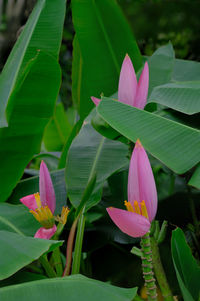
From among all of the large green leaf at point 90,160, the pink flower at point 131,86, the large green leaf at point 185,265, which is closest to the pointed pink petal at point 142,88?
the pink flower at point 131,86

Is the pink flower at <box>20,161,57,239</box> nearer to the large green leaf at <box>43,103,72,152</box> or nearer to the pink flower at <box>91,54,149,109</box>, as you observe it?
the pink flower at <box>91,54,149,109</box>

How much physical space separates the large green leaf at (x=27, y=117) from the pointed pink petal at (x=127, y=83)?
0.46 ft

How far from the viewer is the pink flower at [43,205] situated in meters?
0.54

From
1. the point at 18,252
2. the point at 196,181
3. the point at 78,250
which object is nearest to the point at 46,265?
the point at 78,250

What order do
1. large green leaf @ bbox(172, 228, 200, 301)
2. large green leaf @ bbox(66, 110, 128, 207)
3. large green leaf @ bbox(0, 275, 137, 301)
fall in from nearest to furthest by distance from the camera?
large green leaf @ bbox(0, 275, 137, 301), large green leaf @ bbox(172, 228, 200, 301), large green leaf @ bbox(66, 110, 128, 207)

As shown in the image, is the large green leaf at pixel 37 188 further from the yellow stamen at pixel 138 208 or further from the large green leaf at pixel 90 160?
the yellow stamen at pixel 138 208

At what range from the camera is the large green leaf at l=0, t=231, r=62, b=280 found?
42 centimetres

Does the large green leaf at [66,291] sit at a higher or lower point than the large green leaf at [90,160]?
lower

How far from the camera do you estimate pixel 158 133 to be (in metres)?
0.54

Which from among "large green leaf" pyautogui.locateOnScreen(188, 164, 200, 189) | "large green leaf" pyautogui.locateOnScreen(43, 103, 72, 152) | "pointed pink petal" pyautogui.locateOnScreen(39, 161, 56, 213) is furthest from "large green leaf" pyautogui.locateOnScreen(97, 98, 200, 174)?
"large green leaf" pyautogui.locateOnScreen(43, 103, 72, 152)

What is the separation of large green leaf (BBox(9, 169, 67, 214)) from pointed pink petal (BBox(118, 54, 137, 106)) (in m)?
0.21

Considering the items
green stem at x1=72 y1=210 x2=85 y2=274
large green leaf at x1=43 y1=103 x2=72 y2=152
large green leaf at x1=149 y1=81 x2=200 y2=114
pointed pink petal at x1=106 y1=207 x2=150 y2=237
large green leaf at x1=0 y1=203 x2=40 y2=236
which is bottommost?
large green leaf at x1=43 y1=103 x2=72 y2=152

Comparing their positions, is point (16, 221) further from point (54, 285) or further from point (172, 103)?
point (172, 103)

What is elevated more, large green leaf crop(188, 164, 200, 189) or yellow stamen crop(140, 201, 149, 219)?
large green leaf crop(188, 164, 200, 189)
